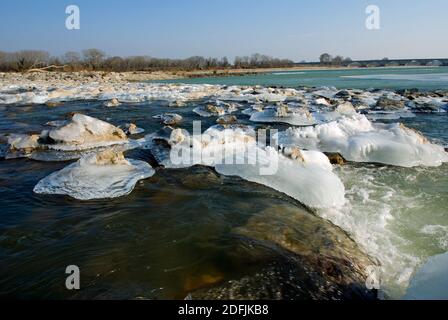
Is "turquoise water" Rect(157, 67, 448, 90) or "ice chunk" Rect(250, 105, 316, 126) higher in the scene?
"turquoise water" Rect(157, 67, 448, 90)

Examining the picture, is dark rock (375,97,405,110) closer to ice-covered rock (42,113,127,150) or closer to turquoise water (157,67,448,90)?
ice-covered rock (42,113,127,150)

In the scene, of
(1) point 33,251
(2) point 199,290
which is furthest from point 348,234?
(1) point 33,251

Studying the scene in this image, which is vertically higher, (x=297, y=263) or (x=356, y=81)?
(x=356, y=81)

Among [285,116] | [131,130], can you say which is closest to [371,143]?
[285,116]

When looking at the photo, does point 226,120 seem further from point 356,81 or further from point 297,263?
point 356,81

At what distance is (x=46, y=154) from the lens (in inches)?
256

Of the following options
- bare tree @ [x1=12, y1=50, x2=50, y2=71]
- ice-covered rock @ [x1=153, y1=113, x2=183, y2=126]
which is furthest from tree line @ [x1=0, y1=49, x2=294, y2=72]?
ice-covered rock @ [x1=153, y1=113, x2=183, y2=126]

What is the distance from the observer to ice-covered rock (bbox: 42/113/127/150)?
22.9 ft

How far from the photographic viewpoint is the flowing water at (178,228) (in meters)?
2.64

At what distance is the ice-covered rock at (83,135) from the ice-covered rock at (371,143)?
3.61 meters

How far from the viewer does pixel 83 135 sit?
7.22 m

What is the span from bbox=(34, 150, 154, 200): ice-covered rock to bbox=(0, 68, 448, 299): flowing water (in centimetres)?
16

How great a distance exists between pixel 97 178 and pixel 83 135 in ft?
9.05
